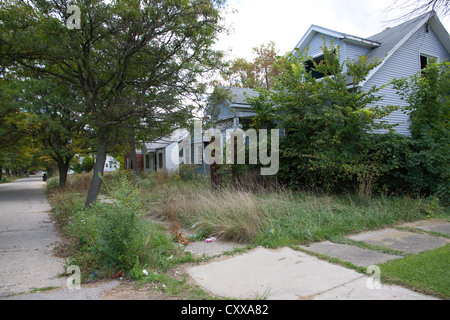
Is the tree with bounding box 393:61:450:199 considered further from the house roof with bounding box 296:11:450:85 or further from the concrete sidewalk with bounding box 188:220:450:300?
the house roof with bounding box 296:11:450:85

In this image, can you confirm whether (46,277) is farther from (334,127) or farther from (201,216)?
(334,127)

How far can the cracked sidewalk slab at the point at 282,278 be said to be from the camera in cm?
328

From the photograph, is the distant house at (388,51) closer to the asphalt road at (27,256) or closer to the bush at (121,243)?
the asphalt road at (27,256)

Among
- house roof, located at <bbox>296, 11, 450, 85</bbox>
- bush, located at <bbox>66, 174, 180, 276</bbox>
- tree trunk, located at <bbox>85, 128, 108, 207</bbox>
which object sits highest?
house roof, located at <bbox>296, 11, 450, 85</bbox>

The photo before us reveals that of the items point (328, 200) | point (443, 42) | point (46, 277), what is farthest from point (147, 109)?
point (443, 42)

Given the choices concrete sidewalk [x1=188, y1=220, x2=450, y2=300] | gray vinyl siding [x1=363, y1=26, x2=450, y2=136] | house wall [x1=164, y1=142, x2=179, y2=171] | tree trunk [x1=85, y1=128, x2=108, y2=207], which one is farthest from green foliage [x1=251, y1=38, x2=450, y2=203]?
house wall [x1=164, y1=142, x2=179, y2=171]

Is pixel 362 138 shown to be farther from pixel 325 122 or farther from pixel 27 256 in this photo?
pixel 27 256

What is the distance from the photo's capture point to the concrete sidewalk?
3289 mm

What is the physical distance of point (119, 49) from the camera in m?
7.46

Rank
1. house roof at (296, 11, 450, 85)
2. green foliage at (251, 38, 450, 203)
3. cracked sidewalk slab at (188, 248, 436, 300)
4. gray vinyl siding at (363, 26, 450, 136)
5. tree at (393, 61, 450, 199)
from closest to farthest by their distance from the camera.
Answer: cracked sidewalk slab at (188, 248, 436, 300) → tree at (393, 61, 450, 199) → green foliage at (251, 38, 450, 203) → house roof at (296, 11, 450, 85) → gray vinyl siding at (363, 26, 450, 136)

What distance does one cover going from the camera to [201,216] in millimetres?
6680

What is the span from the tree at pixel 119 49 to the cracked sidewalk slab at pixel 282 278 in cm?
454

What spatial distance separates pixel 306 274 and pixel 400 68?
44.8ft

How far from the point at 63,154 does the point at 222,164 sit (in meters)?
9.25
